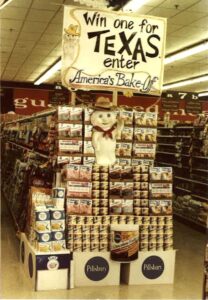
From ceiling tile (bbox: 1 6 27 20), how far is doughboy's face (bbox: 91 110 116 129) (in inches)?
194

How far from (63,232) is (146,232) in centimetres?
94

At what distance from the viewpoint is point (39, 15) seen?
9820 millimetres

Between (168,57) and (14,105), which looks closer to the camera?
(168,57)

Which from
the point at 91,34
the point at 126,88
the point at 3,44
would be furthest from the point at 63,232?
the point at 3,44

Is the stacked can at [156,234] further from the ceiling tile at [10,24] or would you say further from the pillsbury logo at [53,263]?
the ceiling tile at [10,24]

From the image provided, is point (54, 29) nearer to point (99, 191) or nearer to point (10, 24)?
point (10, 24)

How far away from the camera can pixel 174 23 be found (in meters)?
10.3

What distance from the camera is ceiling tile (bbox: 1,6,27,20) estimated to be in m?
9.49

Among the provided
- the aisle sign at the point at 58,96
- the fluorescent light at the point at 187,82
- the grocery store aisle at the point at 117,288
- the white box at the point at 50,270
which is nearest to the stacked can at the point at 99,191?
the white box at the point at 50,270

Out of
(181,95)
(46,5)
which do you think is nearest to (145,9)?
(46,5)

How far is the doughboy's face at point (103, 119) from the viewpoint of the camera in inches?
213

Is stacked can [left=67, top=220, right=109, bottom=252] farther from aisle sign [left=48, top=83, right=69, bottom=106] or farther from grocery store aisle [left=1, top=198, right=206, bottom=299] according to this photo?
aisle sign [left=48, top=83, right=69, bottom=106]

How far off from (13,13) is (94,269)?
21.2 feet

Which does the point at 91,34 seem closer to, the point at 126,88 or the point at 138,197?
the point at 126,88
